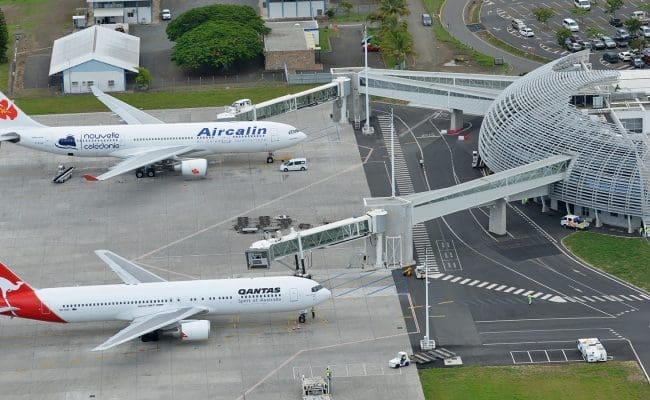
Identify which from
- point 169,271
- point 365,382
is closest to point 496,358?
point 365,382

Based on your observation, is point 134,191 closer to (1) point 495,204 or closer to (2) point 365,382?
(1) point 495,204

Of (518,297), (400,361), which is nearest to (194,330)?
(400,361)

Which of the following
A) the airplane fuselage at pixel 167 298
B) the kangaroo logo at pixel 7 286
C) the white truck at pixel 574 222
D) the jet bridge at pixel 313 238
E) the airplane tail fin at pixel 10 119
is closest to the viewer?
Result: the kangaroo logo at pixel 7 286

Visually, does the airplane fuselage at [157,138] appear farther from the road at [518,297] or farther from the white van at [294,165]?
the road at [518,297]

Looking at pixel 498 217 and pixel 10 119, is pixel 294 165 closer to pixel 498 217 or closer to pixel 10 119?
pixel 498 217

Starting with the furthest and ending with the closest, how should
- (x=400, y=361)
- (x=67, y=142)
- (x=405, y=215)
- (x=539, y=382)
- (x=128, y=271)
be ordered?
1. (x=67, y=142)
2. (x=405, y=215)
3. (x=128, y=271)
4. (x=400, y=361)
5. (x=539, y=382)

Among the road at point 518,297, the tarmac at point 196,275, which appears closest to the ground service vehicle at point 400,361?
the tarmac at point 196,275
